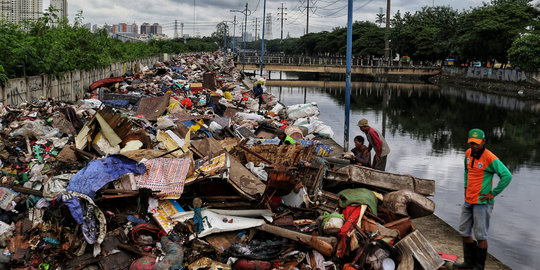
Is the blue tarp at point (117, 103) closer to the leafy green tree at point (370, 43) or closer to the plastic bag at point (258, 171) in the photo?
the plastic bag at point (258, 171)

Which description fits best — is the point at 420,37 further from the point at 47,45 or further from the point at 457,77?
the point at 47,45

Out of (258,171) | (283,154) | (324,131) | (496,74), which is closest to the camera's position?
(258,171)

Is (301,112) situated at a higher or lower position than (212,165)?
higher

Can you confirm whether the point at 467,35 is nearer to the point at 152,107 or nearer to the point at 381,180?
the point at 152,107

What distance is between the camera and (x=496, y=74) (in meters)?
39.8

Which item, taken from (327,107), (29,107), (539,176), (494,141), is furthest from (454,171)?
(327,107)

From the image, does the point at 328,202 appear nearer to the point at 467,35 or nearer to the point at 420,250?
the point at 420,250

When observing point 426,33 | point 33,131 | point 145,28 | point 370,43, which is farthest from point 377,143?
point 145,28

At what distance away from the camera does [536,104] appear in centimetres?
2947

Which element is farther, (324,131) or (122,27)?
(122,27)

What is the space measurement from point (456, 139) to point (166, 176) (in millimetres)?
16255

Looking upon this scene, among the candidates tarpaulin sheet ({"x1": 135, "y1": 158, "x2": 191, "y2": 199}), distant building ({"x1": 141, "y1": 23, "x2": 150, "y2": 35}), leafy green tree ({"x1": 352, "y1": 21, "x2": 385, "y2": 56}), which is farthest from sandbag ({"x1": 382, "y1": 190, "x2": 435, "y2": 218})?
distant building ({"x1": 141, "y1": 23, "x2": 150, "y2": 35})

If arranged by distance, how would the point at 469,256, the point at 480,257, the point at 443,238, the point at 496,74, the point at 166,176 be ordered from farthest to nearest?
the point at 496,74 → the point at 443,238 → the point at 166,176 → the point at 469,256 → the point at 480,257

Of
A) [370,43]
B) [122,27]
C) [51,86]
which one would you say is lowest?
[51,86]
